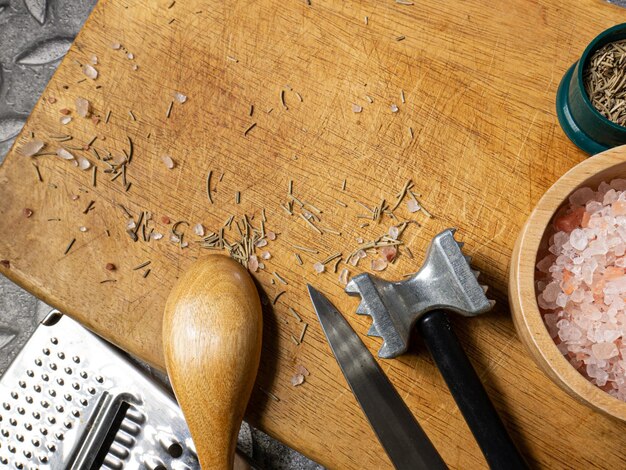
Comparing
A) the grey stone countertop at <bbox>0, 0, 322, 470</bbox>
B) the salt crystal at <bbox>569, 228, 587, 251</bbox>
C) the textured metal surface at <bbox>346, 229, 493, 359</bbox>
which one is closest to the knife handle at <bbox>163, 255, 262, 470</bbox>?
the textured metal surface at <bbox>346, 229, 493, 359</bbox>

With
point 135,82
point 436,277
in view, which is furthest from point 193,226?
point 436,277

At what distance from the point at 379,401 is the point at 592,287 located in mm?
277

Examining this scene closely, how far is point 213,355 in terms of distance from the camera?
0.72 m

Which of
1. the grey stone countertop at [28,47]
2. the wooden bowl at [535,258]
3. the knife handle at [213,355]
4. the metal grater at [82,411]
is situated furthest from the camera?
the grey stone countertop at [28,47]

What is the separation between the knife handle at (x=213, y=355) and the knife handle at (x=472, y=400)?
0.22m

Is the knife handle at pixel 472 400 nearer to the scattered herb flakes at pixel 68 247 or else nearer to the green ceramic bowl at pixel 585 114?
the green ceramic bowl at pixel 585 114

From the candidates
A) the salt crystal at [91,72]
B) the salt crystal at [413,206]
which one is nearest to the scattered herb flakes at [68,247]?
the salt crystal at [91,72]

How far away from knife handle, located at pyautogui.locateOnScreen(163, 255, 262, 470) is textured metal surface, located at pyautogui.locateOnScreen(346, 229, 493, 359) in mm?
140

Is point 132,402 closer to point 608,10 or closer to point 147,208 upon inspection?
point 147,208

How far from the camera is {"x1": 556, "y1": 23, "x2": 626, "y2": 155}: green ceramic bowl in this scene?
69 cm

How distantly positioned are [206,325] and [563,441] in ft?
1.49

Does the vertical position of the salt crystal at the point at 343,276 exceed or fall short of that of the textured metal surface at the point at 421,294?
it falls short

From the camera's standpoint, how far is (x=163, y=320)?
745mm

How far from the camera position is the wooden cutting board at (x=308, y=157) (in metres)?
0.75
